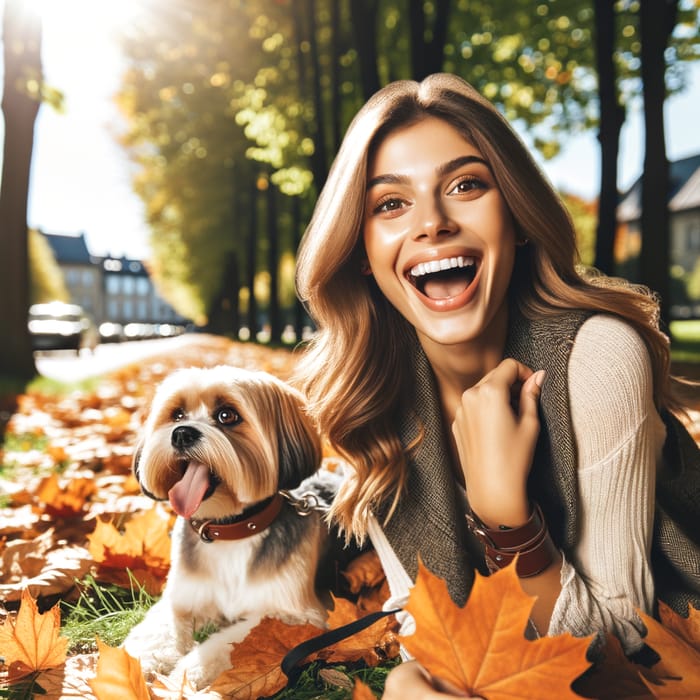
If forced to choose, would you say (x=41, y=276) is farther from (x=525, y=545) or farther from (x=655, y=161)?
(x=525, y=545)

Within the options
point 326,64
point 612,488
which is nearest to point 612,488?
point 612,488

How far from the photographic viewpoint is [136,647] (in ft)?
7.27

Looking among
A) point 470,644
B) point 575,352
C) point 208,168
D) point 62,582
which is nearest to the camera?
point 470,644

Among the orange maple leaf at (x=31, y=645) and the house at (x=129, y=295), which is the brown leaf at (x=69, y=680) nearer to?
the orange maple leaf at (x=31, y=645)

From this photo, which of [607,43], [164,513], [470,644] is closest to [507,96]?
[607,43]

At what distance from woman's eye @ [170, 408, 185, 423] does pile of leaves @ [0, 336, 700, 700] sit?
66 centimetres

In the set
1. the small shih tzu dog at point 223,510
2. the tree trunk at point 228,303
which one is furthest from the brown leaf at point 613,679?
the tree trunk at point 228,303

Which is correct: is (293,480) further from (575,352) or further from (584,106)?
(584,106)

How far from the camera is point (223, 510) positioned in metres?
2.24

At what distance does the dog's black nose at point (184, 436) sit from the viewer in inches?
83.4

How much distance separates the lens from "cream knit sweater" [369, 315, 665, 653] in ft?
6.02

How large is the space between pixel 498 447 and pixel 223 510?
0.95 m

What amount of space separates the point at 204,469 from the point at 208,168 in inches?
1033

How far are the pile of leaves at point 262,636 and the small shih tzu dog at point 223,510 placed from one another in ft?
0.47
